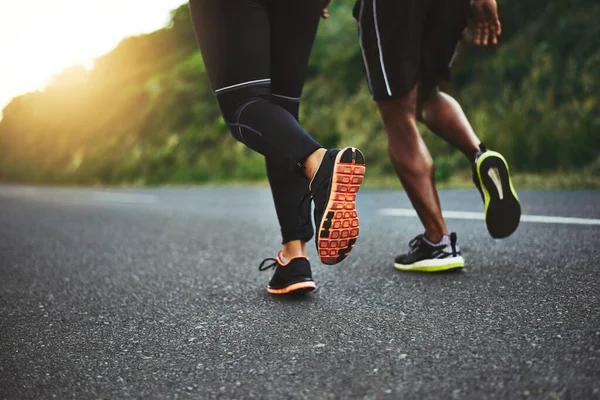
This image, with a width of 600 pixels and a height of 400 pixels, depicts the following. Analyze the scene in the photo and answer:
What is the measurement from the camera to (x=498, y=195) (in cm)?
240

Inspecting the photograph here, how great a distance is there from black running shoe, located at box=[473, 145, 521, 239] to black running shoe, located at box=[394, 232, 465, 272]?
18 cm

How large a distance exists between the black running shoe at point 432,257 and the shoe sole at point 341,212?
29.4 inches

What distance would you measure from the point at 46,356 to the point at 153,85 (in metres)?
20.2

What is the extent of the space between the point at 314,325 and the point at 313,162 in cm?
46

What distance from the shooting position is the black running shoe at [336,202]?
1772 mm

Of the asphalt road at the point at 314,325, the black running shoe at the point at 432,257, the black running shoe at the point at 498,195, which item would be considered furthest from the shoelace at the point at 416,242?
the black running shoe at the point at 498,195

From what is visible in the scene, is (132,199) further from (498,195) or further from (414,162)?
(498,195)

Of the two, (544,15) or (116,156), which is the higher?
(544,15)

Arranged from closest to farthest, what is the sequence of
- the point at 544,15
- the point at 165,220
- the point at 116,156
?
the point at 165,220 < the point at 544,15 < the point at 116,156

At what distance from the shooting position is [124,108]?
22047 mm

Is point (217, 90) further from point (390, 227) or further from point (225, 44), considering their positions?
point (390, 227)

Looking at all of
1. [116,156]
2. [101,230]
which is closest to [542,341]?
[101,230]

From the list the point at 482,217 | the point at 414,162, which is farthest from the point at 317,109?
the point at 414,162

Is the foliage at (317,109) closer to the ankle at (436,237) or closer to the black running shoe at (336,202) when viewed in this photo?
the ankle at (436,237)
